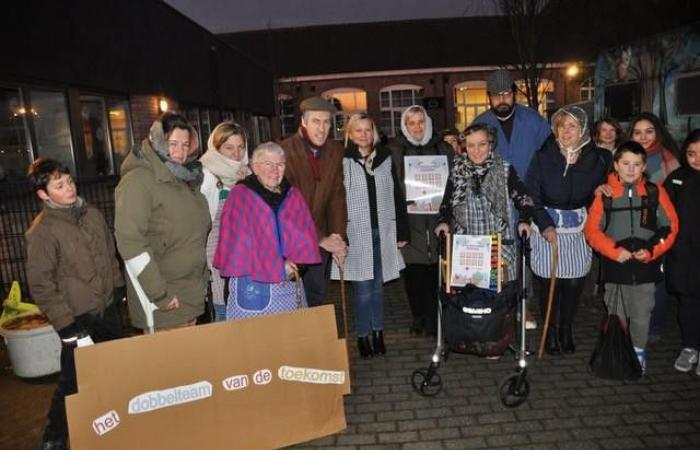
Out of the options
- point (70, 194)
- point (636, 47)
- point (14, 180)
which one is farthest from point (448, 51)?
point (70, 194)

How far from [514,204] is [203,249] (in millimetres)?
2496

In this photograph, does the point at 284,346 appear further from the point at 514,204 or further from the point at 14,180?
the point at 14,180

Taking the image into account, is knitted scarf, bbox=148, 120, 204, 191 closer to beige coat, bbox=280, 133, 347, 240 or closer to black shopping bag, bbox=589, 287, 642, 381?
beige coat, bbox=280, 133, 347, 240

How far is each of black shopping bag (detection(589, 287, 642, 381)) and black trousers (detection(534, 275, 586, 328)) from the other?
41 cm

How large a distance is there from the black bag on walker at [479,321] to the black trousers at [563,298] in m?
0.95

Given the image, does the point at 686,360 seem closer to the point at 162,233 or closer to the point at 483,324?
the point at 483,324

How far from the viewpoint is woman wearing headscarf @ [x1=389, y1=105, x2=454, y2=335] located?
4785 millimetres

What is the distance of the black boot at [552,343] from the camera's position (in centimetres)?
468

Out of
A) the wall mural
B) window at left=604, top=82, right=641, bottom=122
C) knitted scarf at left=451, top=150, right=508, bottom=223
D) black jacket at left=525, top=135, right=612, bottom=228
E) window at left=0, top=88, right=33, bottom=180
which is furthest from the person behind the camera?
window at left=604, top=82, right=641, bottom=122

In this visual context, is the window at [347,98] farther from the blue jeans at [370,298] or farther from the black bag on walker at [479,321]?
the black bag on walker at [479,321]

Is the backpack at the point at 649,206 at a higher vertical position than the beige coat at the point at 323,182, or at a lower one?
lower

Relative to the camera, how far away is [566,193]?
4.33m

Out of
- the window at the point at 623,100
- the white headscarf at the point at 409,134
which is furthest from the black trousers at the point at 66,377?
the window at the point at 623,100

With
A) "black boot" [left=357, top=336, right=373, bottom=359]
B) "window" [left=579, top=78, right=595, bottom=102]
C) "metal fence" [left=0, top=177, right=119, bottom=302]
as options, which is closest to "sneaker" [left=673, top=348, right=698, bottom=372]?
"black boot" [left=357, top=336, right=373, bottom=359]
